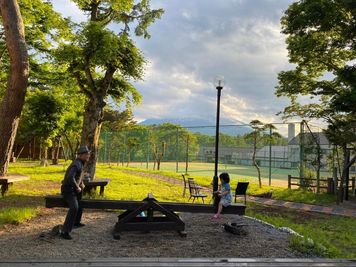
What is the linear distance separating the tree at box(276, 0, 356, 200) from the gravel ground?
879 centimetres

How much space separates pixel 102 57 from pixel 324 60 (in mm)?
9751

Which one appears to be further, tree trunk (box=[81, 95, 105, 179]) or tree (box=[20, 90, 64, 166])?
tree (box=[20, 90, 64, 166])

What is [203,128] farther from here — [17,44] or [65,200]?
[65,200]

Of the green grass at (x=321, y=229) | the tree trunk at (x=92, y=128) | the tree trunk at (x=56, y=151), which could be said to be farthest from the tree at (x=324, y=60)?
the tree trunk at (x=56, y=151)

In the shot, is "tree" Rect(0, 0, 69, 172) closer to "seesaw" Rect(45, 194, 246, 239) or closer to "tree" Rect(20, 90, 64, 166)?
"tree" Rect(20, 90, 64, 166)

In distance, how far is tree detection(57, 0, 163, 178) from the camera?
11.8m

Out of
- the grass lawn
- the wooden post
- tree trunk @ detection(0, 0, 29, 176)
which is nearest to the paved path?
the grass lawn

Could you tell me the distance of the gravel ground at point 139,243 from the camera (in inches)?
210

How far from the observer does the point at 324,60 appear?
16453 mm

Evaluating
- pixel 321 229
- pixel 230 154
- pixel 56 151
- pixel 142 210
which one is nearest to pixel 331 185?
pixel 321 229

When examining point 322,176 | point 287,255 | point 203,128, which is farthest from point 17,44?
point 203,128

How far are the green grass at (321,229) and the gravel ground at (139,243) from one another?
1.67 feet

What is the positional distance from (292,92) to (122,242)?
43.8 feet

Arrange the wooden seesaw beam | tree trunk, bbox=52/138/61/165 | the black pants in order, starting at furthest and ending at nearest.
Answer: tree trunk, bbox=52/138/61/165, the wooden seesaw beam, the black pants
